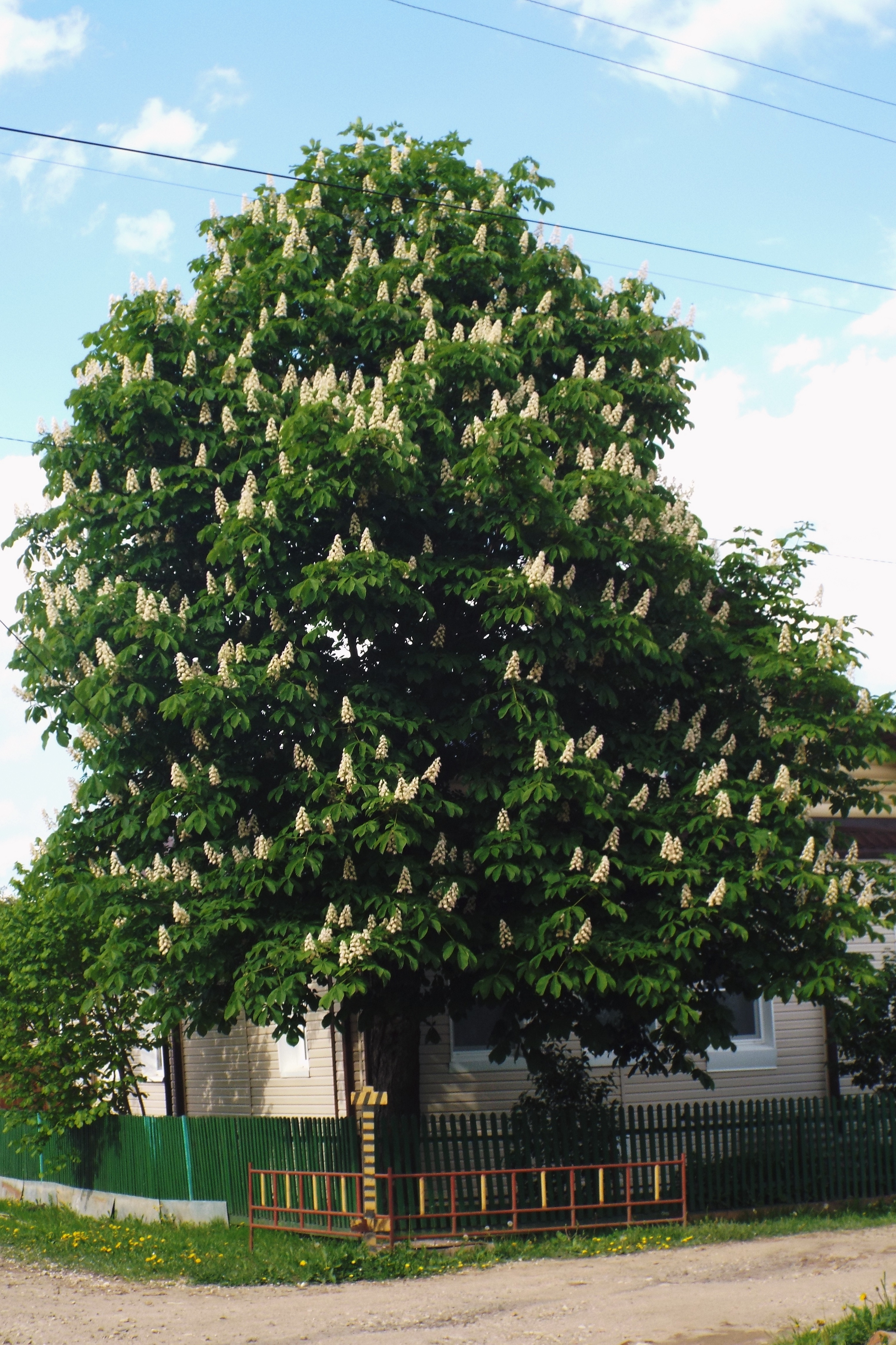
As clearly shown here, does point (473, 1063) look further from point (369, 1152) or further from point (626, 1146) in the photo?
point (369, 1152)

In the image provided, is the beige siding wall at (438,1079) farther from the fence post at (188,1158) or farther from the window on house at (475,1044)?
the fence post at (188,1158)

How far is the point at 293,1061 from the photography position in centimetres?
1964

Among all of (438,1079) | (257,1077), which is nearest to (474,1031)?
(438,1079)

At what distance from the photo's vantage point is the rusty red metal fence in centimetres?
1358

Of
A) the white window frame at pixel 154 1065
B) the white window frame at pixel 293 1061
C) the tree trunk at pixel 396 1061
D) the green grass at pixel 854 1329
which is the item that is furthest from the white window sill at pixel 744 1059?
the green grass at pixel 854 1329

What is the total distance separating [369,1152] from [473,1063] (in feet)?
15.2

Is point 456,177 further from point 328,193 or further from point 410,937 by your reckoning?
point 410,937

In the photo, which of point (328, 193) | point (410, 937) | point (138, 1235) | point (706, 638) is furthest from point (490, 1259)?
point (328, 193)

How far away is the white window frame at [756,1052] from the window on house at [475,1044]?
2.88 m

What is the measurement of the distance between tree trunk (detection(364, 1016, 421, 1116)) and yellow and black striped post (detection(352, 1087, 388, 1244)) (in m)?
1.93

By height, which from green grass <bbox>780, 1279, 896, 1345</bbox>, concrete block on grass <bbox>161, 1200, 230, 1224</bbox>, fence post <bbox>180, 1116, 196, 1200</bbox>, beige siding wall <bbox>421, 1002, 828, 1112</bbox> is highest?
green grass <bbox>780, 1279, 896, 1345</bbox>

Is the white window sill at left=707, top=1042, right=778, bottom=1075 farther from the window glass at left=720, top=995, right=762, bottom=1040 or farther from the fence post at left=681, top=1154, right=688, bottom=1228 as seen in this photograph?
the fence post at left=681, top=1154, right=688, bottom=1228

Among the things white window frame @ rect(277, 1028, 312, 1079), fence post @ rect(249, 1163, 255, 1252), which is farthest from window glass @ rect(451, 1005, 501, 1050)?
fence post @ rect(249, 1163, 255, 1252)

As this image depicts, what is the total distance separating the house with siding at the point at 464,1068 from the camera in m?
18.1
